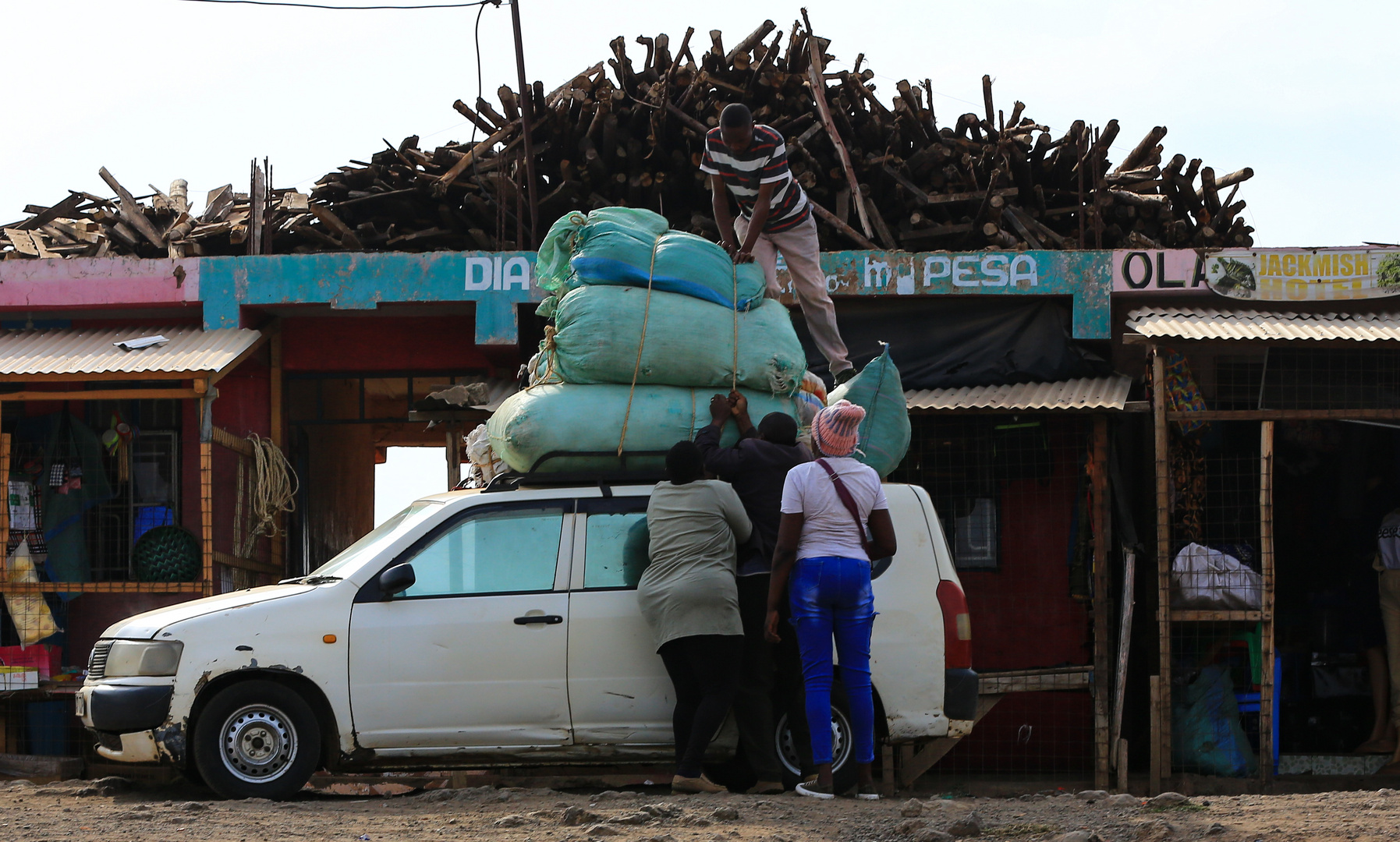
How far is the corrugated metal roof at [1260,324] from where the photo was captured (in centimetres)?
959

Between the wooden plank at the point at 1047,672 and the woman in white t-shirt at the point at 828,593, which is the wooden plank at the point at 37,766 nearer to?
the woman in white t-shirt at the point at 828,593

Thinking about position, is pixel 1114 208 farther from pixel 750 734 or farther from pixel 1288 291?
pixel 750 734

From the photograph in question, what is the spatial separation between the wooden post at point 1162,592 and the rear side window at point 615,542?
3939mm

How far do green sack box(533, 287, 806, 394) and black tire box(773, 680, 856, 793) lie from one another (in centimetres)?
161

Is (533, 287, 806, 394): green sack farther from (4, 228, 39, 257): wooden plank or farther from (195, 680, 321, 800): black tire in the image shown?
(4, 228, 39, 257): wooden plank

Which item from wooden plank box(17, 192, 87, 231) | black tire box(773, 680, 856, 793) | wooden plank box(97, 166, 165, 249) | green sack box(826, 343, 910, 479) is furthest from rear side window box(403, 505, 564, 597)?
wooden plank box(17, 192, 87, 231)

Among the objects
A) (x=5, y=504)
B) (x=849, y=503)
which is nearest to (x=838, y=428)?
(x=849, y=503)

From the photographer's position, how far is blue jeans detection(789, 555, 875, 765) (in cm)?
645

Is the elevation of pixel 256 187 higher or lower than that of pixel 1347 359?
higher

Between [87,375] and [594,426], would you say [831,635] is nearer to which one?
[594,426]

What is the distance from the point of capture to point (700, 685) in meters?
6.64

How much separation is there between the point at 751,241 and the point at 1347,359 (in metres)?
4.94

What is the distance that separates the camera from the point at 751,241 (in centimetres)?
779

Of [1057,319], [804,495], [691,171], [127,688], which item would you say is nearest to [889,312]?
[1057,319]
